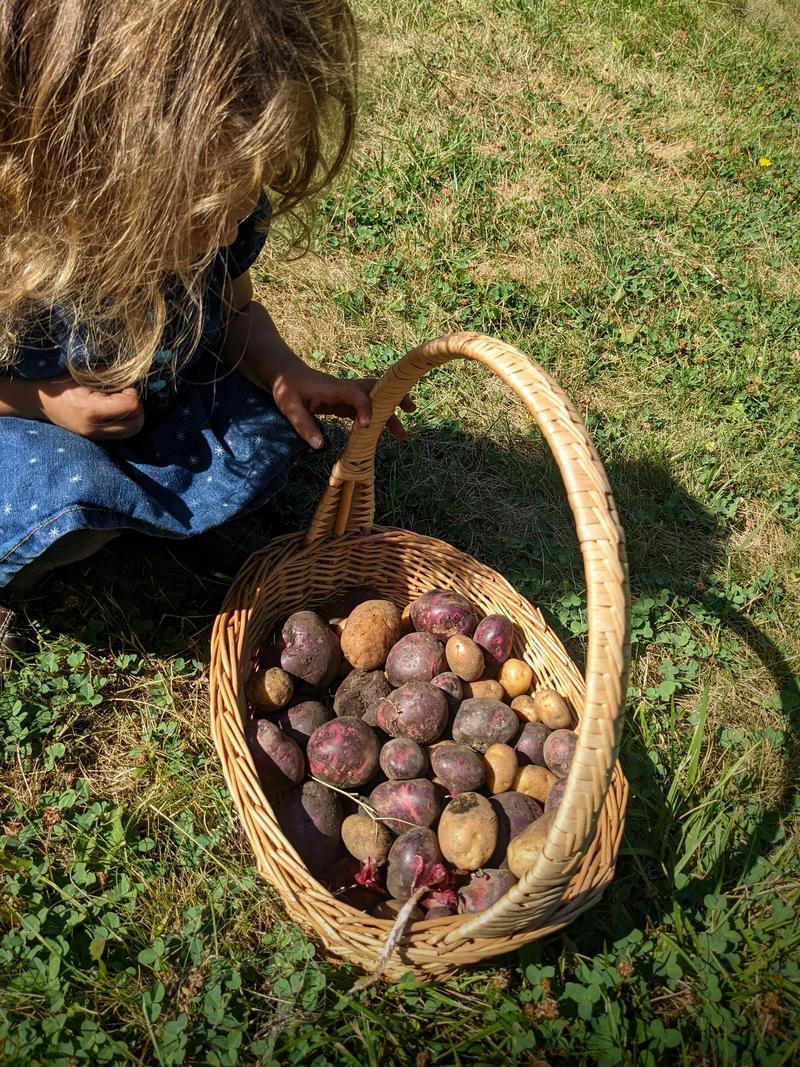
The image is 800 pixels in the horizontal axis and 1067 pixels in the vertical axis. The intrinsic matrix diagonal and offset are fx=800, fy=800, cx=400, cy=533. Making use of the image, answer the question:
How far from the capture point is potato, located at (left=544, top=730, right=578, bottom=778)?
74.8 inches

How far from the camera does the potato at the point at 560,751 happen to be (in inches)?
74.8

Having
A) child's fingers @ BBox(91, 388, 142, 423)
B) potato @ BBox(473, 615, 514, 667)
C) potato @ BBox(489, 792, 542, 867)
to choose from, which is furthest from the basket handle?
child's fingers @ BBox(91, 388, 142, 423)

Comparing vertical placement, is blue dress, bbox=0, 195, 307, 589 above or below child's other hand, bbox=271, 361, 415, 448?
below

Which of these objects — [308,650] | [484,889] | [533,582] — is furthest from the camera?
[533,582]

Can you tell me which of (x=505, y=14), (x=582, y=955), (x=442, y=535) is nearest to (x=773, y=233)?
(x=505, y=14)

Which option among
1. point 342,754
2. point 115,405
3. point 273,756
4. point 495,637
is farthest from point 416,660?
point 115,405

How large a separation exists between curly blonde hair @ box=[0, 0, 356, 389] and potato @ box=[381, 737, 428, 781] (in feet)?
3.56

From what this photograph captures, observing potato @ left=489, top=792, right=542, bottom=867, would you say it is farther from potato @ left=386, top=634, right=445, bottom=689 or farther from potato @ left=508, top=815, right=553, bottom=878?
potato @ left=386, top=634, right=445, bottom=689

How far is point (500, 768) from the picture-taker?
75.4 inches

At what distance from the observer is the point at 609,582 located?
1.32m

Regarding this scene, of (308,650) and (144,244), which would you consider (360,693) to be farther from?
(144,244)

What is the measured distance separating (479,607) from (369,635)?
35 centimetres

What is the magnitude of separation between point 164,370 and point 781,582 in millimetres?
2156

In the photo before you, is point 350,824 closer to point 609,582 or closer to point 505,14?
point 609,582
